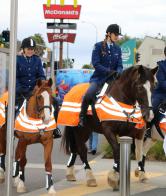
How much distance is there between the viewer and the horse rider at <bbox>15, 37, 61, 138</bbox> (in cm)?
1005

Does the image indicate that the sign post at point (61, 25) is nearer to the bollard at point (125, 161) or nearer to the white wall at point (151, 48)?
the white wall at point (151, 48)

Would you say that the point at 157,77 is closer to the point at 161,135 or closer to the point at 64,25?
the point at 161,135

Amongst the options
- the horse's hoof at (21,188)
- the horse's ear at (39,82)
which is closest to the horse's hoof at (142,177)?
the horse's hoof at (21,188)

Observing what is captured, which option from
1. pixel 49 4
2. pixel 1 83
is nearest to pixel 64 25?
pixel 49 4

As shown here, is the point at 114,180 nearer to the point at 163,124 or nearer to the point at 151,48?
the point at 163,124

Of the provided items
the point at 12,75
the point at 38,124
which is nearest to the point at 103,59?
the point at 38,124

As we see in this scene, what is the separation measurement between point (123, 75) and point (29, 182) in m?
2.71

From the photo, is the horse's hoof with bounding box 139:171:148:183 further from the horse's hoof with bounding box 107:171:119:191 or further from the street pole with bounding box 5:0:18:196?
the street pole with bounding box 5:0:18:196

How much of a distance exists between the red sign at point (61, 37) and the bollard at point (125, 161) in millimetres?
Answer: 55687

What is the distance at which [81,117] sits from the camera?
34.6 ft

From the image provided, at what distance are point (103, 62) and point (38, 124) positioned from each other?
187 centimetres

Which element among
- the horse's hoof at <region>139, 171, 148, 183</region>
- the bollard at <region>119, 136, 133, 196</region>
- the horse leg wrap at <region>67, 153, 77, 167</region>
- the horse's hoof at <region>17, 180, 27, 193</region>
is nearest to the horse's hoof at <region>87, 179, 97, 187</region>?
the horse leg wrap at <region>67, 153, 77, 167</region>

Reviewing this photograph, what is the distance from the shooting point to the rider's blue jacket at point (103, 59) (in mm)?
10484

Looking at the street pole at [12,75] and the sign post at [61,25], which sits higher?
the sign post at [61,25]
